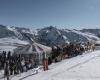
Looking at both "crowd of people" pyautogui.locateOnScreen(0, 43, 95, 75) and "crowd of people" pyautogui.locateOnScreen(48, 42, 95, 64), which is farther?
"crowd of people" pyautogui.locateOnScreen(48, 42, 95, 64)

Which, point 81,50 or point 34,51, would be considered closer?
point 34,51

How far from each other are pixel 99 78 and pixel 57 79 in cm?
246

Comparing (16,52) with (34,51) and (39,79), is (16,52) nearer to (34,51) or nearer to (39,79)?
(34,51)

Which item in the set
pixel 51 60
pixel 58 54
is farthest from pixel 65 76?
pixel 58 54

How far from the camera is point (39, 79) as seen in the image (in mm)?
15836

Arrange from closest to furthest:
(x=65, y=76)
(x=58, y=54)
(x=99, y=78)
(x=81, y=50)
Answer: (x=99, y=78), (x=65, y=76), (x=58, y=54), (x=81, y=50)

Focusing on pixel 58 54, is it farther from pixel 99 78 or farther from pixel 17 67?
pixel 99 78

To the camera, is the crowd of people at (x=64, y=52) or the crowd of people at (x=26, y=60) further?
the crowd of people at (x=64, y=52)

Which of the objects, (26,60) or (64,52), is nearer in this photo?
(26,60)

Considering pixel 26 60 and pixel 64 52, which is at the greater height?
pixel 64 52

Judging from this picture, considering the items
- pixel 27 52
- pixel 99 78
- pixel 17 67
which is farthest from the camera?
pixel 27 52

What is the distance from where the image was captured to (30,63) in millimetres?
25375

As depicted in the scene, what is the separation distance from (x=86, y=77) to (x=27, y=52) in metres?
13.0

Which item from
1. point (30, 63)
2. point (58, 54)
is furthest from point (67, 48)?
point (30, 63)
